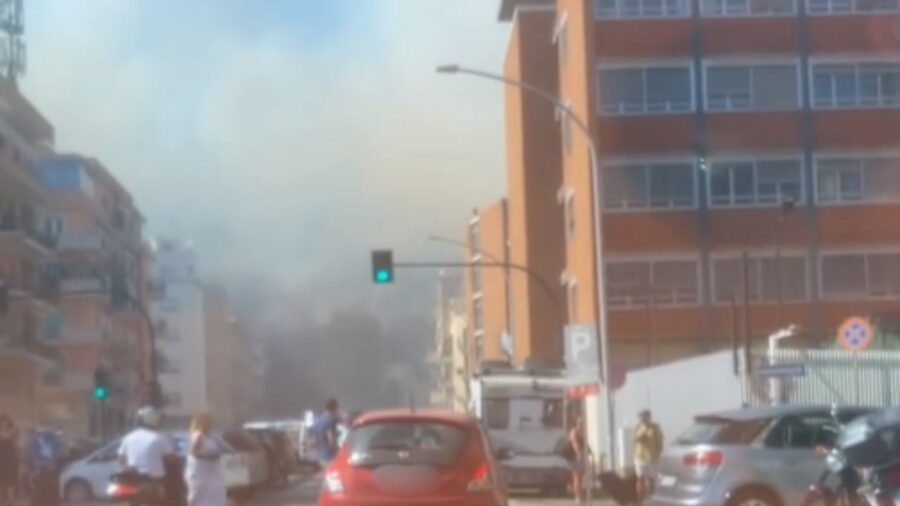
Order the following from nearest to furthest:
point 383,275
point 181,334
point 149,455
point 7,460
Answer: point 149,455
point 7,460
point 383,275
point 181,334

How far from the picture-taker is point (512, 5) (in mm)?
77688

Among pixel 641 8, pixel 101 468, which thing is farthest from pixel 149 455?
pixel 641 8

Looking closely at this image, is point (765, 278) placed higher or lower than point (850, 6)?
lower

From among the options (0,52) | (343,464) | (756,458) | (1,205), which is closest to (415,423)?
(343,464)

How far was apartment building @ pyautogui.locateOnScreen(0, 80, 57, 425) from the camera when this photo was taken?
3162 inches

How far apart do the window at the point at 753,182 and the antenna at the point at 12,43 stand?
1386 inches

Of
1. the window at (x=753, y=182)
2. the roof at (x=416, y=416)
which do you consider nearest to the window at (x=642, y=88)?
the window at (x=753, y=182)

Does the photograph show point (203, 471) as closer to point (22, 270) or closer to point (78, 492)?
point (78, 492)

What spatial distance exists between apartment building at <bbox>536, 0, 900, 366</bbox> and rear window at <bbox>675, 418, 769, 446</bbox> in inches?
1423

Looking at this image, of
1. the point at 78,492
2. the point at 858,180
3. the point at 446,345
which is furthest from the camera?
the point at 446,345

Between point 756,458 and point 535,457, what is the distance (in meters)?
20.7

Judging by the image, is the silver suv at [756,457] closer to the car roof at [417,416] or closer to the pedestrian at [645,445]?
the car roof at [417,416]

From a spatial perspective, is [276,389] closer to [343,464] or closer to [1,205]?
[1,205]

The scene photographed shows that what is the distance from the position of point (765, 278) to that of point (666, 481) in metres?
36.9
